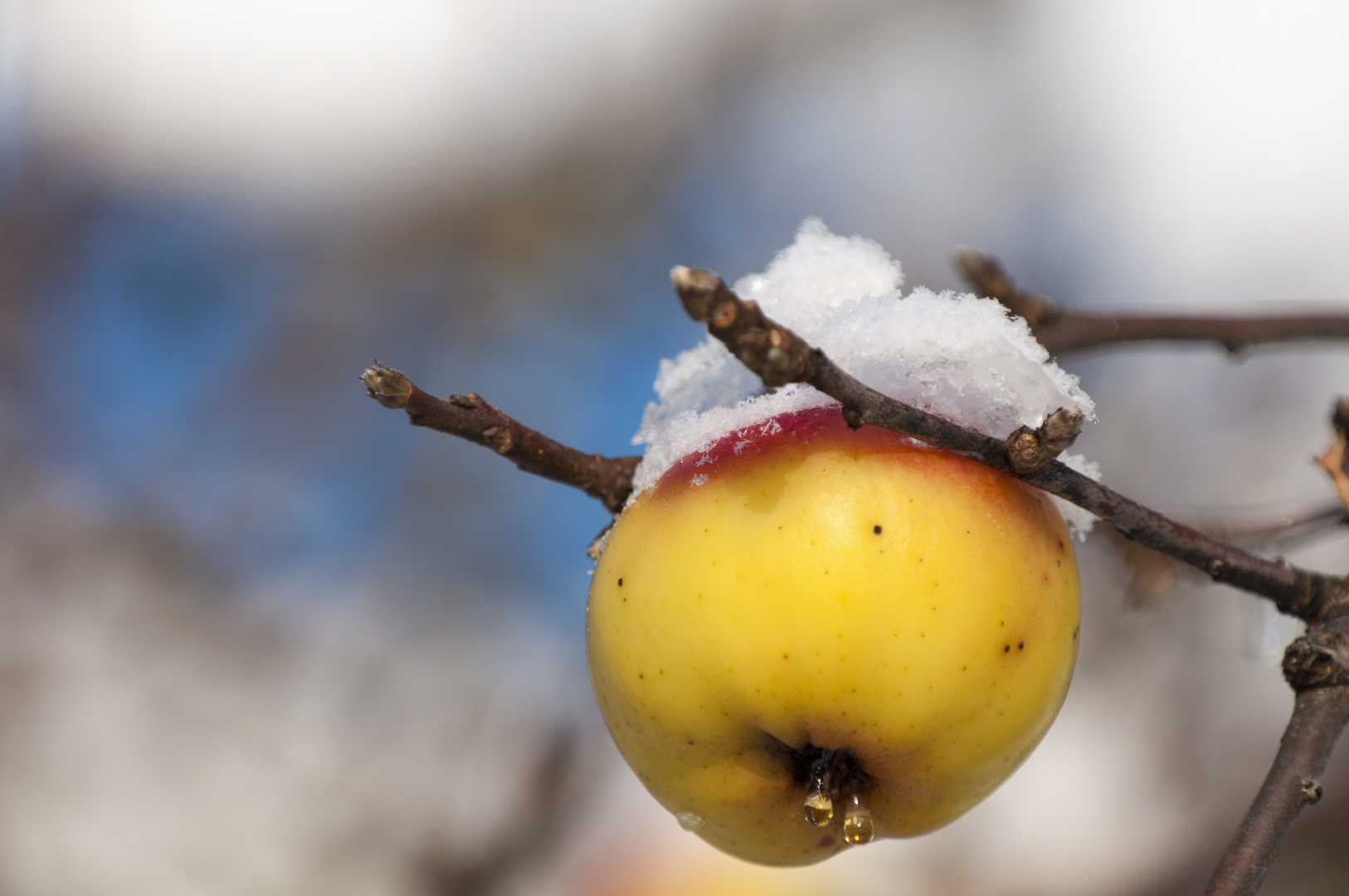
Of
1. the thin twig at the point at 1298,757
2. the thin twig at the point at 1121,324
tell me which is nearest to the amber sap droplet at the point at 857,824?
the thin twig at the point at 1298,757

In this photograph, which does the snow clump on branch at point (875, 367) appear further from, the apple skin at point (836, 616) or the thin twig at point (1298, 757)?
the thin twig at point (1298, 757)

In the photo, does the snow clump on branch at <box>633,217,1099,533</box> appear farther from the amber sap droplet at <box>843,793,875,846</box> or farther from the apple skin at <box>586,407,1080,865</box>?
the amber sap droplet at <box>843,793,875,846</box>

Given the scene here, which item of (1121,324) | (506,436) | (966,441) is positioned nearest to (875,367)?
(966,441)

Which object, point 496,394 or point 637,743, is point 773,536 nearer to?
point 637,743

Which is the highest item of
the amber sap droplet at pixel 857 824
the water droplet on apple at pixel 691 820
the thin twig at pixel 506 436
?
the thin twig at pixel 506 436

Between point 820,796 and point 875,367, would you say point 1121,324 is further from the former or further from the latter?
point 820,796

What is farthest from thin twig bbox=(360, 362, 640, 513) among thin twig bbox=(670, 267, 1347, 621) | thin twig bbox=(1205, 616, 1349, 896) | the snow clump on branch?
thin twig bbox=(1205, 616, 1349, 896)

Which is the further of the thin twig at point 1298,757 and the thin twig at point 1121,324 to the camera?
the thin twig at point 1121,324
